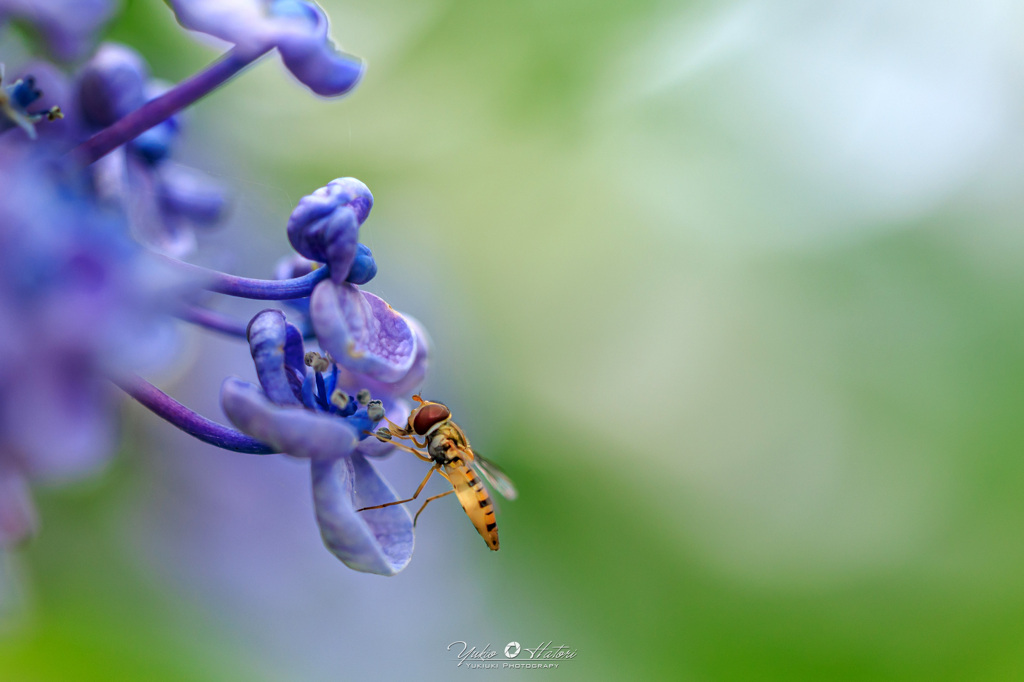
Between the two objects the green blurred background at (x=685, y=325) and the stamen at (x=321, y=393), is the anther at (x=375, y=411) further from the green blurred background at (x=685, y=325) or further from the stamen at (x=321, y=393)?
the green blurred background at (x=685, y=325)

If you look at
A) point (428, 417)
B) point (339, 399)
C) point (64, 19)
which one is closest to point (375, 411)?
point (339, 399)

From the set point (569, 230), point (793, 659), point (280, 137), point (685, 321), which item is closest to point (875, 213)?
point (685, 321)

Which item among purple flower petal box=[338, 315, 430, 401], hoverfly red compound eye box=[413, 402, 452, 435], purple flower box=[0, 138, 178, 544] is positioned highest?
hoverfly red compound eye box=[413, 402, 452, 435]

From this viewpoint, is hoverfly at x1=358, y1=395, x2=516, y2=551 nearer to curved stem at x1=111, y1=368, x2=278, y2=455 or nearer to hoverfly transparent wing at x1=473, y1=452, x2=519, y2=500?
hoverfly transparent wing at x1=473, y1=452, x2=519, y2=500

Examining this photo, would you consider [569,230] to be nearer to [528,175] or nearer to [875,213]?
[528,175]

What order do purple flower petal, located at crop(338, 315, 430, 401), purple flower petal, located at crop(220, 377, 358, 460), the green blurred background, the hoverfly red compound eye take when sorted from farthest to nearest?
1. the green blurred background
2. the hoverfly red compound eye
3. purple flower petal, located at crop(338, 315, 430, 401)
4. purple flower petal, located at crop(220, 377, 358, 460)

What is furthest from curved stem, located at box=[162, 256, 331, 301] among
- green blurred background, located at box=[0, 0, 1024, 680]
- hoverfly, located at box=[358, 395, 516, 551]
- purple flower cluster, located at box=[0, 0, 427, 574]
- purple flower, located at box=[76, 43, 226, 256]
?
green blurred background, located at box=[0, 0, 1024, 680]
